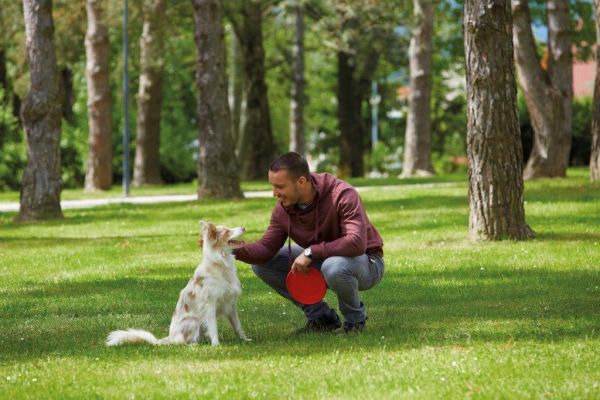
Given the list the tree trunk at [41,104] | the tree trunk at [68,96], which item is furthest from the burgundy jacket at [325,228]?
the tree trunk at [68,96]

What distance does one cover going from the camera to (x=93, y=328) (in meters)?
10.6

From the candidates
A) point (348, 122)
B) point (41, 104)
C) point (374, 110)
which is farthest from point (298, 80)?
point (374, 110)

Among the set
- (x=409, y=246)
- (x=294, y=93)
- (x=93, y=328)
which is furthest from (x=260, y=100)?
(x=93, y=328)

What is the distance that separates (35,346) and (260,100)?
32.0 m

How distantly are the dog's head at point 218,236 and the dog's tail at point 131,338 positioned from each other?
2.81ft

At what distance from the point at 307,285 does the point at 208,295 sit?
2.54ft

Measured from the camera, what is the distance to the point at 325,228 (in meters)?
9.29

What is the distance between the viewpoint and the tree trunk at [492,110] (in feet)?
52.2

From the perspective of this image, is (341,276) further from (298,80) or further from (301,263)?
(298,80)

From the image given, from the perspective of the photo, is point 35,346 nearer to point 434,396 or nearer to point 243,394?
point 243,394

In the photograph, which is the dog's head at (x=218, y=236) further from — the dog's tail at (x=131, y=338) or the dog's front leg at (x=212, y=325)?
the dog's tail at (x=131, y=338)

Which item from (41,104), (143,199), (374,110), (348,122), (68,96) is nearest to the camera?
(41,104)

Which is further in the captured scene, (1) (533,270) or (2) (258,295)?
(1) (533,270)

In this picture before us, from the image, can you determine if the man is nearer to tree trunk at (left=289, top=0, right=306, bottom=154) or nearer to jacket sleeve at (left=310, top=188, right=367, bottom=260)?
jacket sleeve at (left=310, top=188, right=367, bottom=260)
